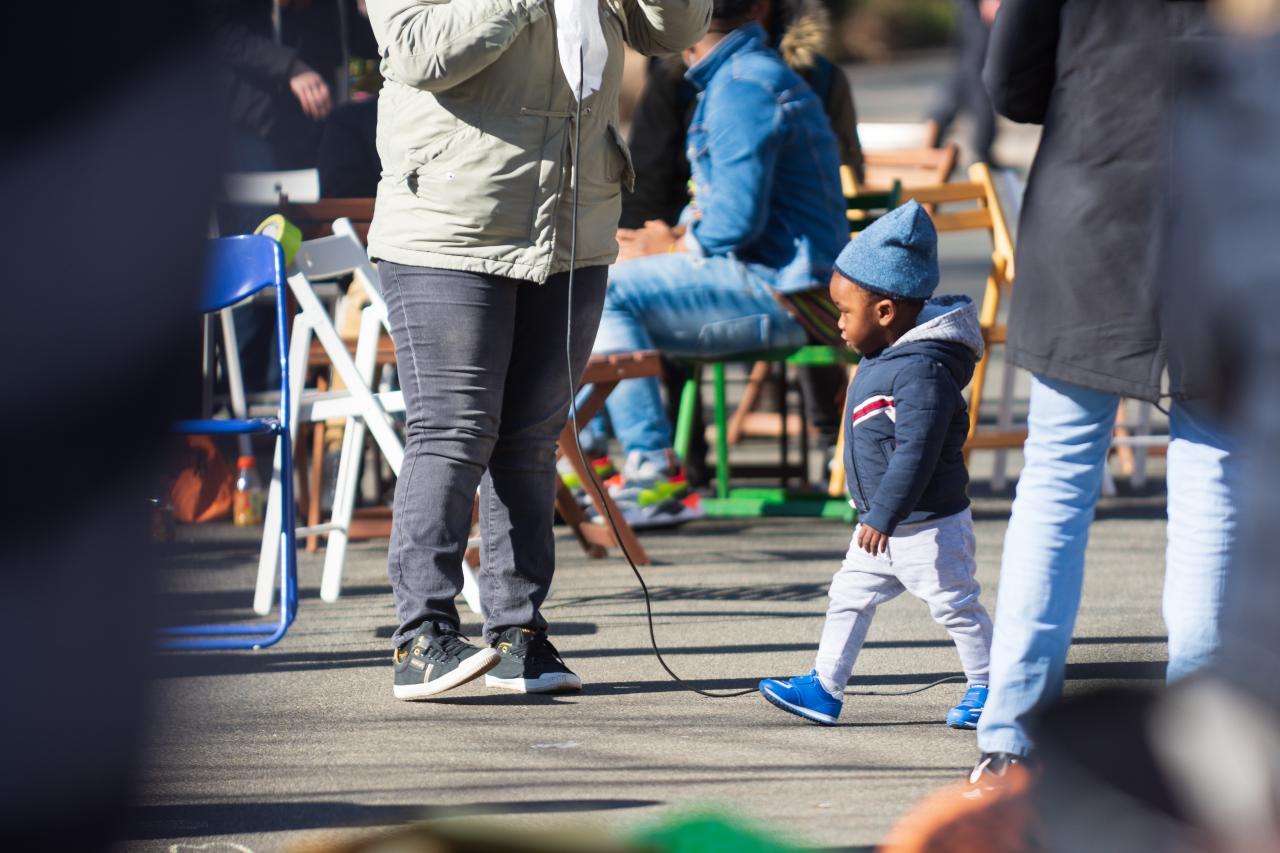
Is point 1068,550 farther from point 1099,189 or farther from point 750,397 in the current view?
point 750,397

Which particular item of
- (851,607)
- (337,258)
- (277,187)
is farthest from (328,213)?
(851,607)

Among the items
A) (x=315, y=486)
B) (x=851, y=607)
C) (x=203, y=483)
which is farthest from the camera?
(x=203, y=483)

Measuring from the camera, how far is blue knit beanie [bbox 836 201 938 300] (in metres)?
4.04

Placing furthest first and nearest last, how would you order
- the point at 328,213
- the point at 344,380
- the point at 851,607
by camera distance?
1. the point at 328,213
2. the point at 344,380
3. the point at 851,607

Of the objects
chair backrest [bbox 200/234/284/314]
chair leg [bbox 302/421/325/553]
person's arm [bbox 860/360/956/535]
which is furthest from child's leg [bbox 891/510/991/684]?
chair leg [bbox 302/421/325/553]

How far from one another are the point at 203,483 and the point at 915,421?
3451 millimetres

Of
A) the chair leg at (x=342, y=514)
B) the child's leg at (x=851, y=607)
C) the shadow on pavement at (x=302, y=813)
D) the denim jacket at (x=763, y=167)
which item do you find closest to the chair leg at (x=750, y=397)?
the denim jacket at (x=763, y=167)

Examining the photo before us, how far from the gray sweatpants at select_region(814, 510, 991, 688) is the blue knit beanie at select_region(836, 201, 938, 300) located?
53 cm

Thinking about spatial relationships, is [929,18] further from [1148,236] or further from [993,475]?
[1148,236]

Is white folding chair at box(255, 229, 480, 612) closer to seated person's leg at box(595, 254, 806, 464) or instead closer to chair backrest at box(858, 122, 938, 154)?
seated person's leg at box(595, 254, 806, 464)

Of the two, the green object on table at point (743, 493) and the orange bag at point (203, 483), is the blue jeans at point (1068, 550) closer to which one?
the green object on table at point (743, 493)

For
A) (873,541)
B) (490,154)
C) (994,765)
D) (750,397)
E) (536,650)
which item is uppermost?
(490,154)

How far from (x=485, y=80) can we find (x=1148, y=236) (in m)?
1.66

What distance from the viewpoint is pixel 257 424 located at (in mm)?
4613
